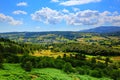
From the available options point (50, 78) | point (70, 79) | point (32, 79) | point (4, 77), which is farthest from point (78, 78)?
point (4, 77)

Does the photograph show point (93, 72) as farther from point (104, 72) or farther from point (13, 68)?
point (13, 68)

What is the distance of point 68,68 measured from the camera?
380ft

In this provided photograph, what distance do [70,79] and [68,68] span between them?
17972 mm

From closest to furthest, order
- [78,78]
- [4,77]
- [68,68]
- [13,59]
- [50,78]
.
Result: [4,77] → [50,78] → [78,78] → [68,68] → [13,59]

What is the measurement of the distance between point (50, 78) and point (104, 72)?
151ft

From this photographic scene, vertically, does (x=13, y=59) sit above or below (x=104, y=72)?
above

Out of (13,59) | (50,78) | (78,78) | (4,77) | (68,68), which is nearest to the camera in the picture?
(4,77)

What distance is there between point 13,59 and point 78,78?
38366 mm

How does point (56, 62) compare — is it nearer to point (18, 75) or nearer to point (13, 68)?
point (13, 68)

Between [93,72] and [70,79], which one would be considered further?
[93,72]

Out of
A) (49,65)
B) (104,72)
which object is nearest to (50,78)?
(49,65)

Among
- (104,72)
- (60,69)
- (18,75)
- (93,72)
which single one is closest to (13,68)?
(18,75)

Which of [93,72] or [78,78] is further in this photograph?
[93,72]

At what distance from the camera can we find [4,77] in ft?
281
